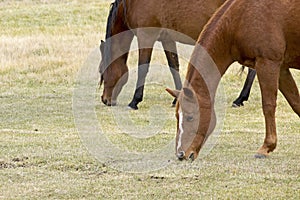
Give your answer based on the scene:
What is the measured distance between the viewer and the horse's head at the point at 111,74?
1210 cm

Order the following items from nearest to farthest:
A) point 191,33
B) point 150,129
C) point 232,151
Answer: point 232,151 < point 150,129 < point 191,33

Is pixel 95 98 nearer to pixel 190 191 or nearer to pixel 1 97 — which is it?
pixel 1 97

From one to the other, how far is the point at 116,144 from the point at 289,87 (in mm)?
2040

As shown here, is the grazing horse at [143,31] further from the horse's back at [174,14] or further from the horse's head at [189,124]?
the horse's head at [189,124]

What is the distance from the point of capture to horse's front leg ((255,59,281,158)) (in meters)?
7.61

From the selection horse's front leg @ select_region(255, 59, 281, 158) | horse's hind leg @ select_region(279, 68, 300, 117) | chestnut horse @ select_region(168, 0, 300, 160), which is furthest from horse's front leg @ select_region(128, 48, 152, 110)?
horse's front leg @ select_region(255, 59, 281, 158)

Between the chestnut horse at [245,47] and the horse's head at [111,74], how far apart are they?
4.51 m

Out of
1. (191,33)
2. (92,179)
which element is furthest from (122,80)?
(92,179)

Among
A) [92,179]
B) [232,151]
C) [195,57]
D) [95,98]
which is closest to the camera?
[92,179]

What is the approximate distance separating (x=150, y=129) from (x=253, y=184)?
3.59m

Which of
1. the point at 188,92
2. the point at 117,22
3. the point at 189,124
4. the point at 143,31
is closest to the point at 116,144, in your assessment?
the point at 189,124

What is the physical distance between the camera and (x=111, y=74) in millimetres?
12172

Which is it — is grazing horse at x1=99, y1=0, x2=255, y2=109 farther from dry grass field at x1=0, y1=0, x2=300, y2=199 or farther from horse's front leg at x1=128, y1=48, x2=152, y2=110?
dry grass field at x1=0, y1=0, x2=300, y2=199

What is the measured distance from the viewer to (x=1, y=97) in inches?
531
